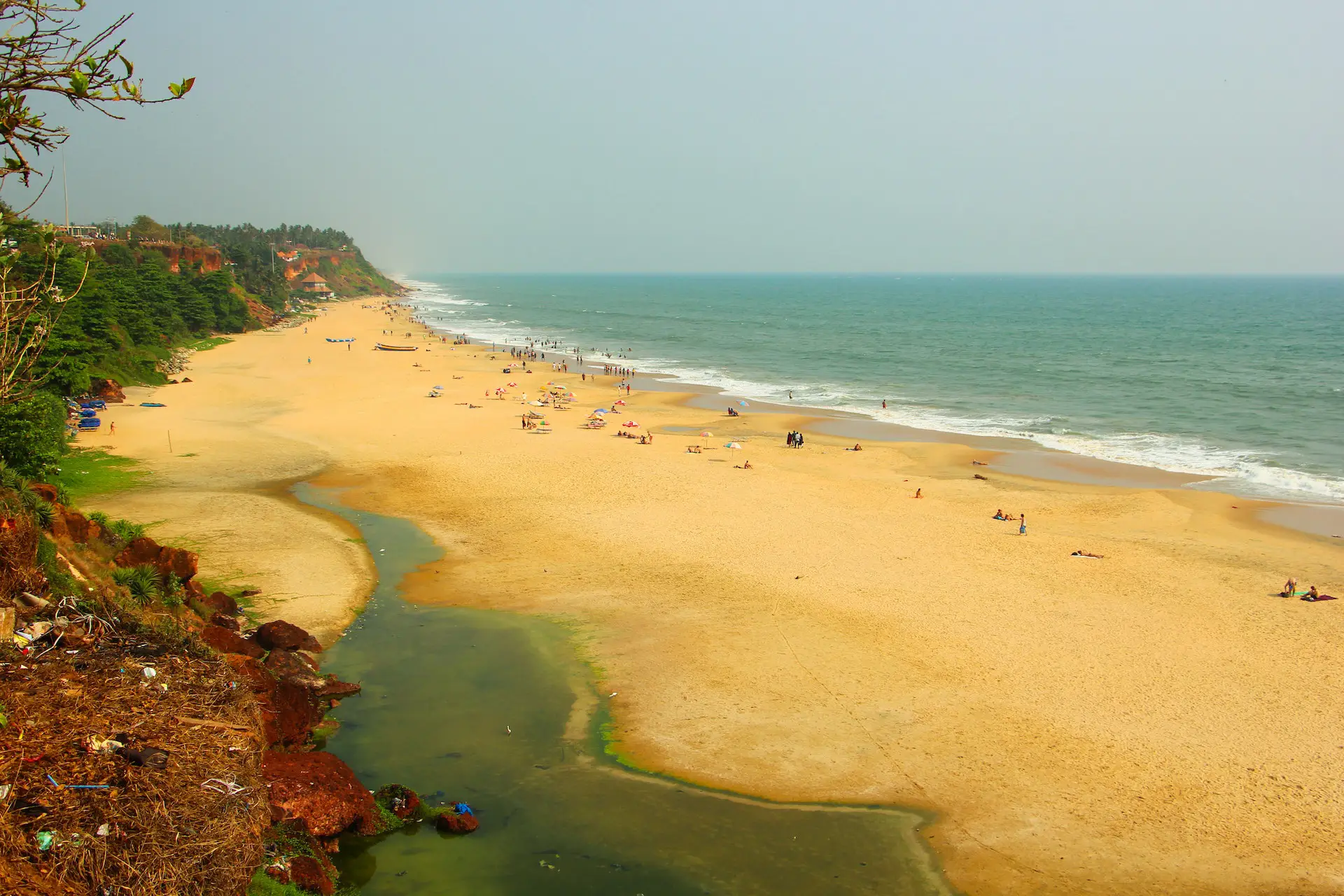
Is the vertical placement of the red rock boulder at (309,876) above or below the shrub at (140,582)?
below

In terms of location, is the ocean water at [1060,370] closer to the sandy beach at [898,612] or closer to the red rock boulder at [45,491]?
the sandy beach at [898,612]

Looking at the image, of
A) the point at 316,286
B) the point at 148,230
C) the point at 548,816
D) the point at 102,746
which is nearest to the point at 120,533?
the point at 548,816

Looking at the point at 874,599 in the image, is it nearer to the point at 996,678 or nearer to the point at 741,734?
the point at 996,678

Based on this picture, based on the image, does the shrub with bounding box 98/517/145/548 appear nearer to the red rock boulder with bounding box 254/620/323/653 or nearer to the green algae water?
the red rock boulder with bounding box 254/620/323/653

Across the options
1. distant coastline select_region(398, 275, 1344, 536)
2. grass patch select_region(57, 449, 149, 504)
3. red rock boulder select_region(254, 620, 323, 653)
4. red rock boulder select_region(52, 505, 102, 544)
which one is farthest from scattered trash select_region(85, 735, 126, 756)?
distant coastline select_region(398, 275, 1344, 536)

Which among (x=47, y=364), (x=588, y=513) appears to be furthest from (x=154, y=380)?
(x=588, y=513)

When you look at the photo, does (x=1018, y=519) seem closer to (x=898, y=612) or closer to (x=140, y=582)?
(x=898, y=612)

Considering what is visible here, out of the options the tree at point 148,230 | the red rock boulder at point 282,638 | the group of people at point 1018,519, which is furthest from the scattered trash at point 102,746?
the tree at point 148,230
